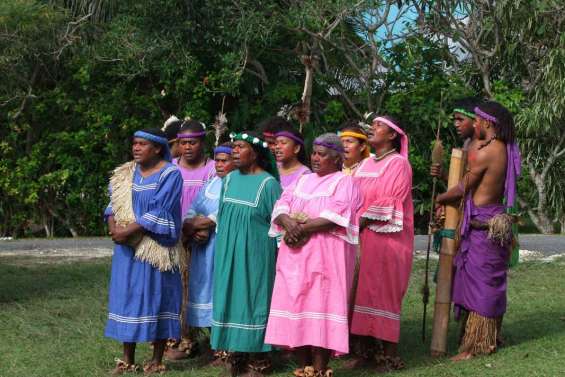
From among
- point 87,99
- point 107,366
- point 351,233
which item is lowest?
point 107,366

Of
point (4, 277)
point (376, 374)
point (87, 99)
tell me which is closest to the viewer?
point (376, 374)

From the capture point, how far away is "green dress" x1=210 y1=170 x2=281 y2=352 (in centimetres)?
678

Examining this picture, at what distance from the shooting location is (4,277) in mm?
11758

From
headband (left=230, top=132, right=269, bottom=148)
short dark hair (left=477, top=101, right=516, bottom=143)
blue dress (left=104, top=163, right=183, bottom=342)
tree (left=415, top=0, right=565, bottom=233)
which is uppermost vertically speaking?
tree (left=415, top=0, right=565, bottom=233)

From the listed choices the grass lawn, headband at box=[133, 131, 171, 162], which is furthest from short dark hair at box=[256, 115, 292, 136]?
the grass lawn

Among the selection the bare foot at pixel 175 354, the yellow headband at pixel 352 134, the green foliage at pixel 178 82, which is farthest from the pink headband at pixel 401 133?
the green foliage at pixel 178 82

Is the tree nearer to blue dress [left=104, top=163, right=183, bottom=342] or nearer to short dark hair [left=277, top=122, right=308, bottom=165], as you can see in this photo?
short dark hair [left=277, top=122, right=308, bottom=165]

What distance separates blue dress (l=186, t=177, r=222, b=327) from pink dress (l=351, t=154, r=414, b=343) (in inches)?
43.6

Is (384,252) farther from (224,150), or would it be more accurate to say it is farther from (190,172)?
(190,172)

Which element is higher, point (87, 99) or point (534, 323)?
point (87, 99)

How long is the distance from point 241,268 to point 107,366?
138 centimetres

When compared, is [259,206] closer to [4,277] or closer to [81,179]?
[4,277]

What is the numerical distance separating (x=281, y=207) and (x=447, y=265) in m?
1.75

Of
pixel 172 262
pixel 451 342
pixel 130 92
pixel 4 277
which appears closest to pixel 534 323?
pixel 451 342
